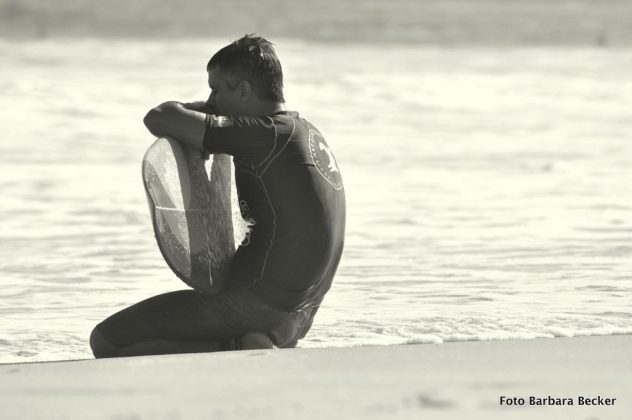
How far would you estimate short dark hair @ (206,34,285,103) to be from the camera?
510 cm

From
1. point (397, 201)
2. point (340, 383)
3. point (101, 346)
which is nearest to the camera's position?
point (340, 383)

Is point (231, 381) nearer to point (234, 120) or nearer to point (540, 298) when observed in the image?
point (234, 120)

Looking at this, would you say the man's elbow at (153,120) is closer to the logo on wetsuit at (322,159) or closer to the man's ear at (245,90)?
the man's ear at (245,90)

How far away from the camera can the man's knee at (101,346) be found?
5215 millimetres

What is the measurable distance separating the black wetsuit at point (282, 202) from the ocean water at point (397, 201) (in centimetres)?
67

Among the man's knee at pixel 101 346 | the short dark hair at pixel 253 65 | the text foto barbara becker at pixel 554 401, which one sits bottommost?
the man's knee at pixel 101 346

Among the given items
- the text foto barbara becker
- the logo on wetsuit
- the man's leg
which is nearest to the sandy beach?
the text foto barbara becker

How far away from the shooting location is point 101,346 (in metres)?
Result: 5.24

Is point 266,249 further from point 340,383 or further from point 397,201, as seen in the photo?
point 397,201

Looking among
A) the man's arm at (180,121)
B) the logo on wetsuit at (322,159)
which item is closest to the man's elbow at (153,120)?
the man's arm at (180,121)

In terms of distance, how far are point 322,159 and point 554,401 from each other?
123 cm

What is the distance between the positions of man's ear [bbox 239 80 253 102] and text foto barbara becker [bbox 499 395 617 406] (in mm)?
1372

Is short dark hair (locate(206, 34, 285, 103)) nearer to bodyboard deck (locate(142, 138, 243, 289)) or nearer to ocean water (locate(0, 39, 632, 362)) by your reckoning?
bodyboard deck (locate(142, 138, 243, 289))

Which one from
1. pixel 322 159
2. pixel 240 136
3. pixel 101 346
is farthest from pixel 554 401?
pixel 101 346
